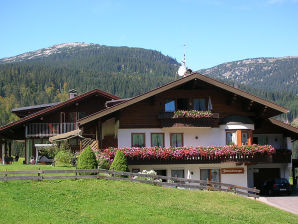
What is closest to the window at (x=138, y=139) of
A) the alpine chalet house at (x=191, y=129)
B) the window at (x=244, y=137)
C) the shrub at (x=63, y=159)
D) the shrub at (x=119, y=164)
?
the alpine chalet house at (x=191, y=129)

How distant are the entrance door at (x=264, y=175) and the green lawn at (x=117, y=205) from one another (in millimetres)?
12242

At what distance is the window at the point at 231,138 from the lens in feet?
107

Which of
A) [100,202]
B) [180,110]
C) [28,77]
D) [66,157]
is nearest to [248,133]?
[180,110]

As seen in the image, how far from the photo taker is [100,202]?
19609 millimetres

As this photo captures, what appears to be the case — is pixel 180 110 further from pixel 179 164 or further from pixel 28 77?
pixel 28 77

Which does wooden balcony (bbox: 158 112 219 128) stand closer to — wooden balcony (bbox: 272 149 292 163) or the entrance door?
wooden balcony (bbox: 272 149 292 163)

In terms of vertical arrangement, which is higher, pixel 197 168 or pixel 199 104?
pixel 199 104

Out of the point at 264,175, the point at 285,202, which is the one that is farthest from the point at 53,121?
the point at 285,202

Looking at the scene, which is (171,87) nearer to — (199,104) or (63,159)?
(199,104)

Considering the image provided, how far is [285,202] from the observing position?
29000mm

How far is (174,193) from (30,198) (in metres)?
7.13

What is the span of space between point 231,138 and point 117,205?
49.2ft

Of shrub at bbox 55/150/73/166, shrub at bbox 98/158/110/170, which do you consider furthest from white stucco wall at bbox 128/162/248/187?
shrub at bbox 55/150/73/166

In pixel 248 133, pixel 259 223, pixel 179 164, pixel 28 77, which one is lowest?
Result: pixel 259 223
